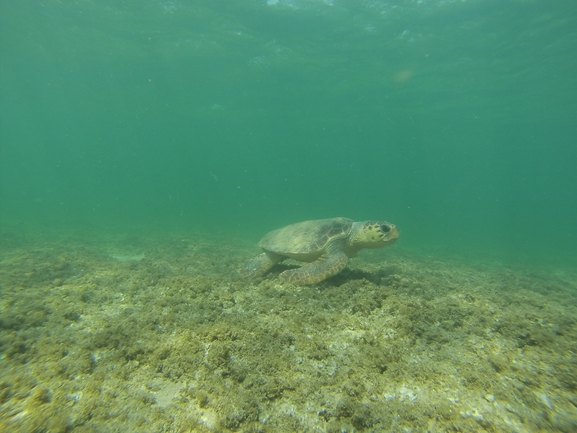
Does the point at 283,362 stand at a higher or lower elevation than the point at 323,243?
lower

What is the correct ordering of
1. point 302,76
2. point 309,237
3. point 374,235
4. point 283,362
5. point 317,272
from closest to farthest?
1. point 283,362
2. point 317,272
3. point 374,235
4. point 309,237
5. point 302,76

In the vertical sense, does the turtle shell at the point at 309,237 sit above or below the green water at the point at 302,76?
below

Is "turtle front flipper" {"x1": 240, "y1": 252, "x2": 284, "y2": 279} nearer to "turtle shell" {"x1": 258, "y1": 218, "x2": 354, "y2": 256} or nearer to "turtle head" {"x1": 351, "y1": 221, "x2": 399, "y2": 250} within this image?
"turtle shell" {"x1": 258, "y1": 218, "x2": 354, "y2": 256}

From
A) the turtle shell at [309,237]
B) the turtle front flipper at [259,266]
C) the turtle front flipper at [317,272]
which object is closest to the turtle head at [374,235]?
the turtle shell at [309,237]

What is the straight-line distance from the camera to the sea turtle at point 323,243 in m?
5.61

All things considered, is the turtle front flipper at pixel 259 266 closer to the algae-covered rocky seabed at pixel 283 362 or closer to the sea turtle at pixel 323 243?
the sea turtle at pixel 323 243


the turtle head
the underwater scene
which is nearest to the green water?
the underwater scene

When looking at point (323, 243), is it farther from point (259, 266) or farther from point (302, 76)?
point (302, 76)

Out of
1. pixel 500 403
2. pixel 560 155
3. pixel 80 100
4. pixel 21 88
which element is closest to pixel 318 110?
pixel 80 100

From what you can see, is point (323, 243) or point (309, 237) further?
point (309, 237)

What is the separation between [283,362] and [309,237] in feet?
11.6

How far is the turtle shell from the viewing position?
6008mm

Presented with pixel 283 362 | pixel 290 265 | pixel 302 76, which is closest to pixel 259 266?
pixel 290 265

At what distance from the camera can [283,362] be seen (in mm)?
2908
